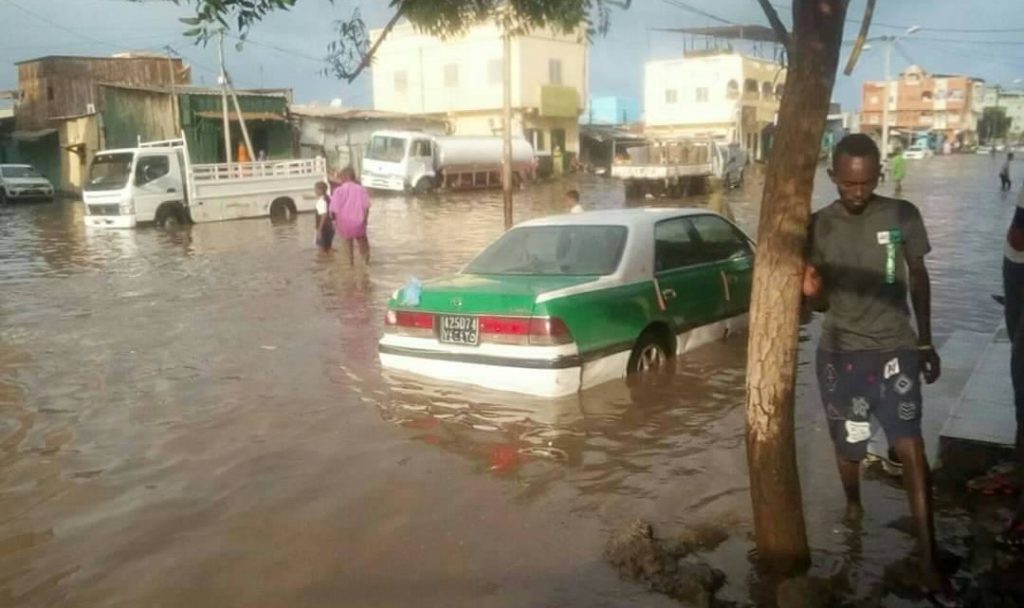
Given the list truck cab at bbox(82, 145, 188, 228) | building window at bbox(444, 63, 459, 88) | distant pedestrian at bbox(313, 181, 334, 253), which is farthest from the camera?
building window at bbox(444, 63, 459, 88)

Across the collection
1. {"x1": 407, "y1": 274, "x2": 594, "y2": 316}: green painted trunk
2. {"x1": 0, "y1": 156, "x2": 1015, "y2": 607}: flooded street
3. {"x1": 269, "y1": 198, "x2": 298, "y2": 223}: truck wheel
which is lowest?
{"x1": 0, "y1": 156, "x2": 1015, "y2": 607}: flooded street

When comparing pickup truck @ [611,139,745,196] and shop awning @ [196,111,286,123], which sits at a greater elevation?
shop awning @ [196,111,286,123]

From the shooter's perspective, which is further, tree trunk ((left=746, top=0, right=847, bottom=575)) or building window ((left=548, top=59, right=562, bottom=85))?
building window ((left=548, top=59, right=562, bottom=85))

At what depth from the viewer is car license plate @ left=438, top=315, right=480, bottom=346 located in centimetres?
674

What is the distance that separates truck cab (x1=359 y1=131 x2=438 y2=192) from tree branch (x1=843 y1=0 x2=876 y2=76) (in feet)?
108

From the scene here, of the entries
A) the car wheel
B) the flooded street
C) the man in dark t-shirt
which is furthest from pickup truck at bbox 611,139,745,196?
the man in dark t-shirt

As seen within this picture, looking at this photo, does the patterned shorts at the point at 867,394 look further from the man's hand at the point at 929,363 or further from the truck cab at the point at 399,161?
the truck cab at the point at 399,161

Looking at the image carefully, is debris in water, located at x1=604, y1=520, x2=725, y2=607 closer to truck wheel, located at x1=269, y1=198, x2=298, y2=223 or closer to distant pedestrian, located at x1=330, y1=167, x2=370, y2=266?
distant pedestrian, located at x1=330, y1=167, x2=370, y2=266

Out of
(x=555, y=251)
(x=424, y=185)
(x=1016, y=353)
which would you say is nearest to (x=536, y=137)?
(x=424, y=185)

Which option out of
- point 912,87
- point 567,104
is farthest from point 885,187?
point 912,87

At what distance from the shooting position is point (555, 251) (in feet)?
24.5

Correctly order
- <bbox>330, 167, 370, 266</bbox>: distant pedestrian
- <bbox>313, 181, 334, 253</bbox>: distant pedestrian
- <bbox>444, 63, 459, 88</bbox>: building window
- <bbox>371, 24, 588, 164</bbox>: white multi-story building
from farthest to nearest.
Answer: <bbox>444, 63, 459, 88</bbox>: building window < <bbox>371, 24, 588, 164</bbox>: white multi-story building < <bbox>313, 181, 334, 253</bbox>: distant pedestrian < <bbox>330, 167, 370, 266</bbox>: distant pedestrian

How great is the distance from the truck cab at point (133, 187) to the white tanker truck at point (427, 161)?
43.3ft

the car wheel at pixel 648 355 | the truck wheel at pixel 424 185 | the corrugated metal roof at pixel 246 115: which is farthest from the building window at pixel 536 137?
the car wheel at pixel 648 355
